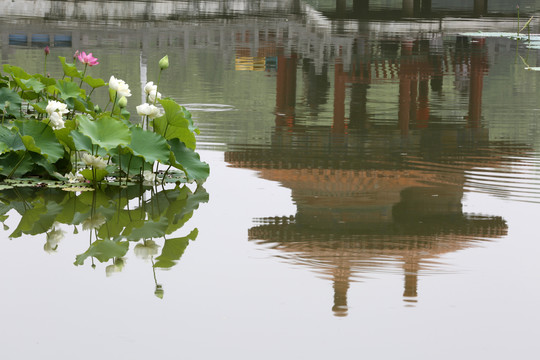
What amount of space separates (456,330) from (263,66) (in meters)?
14.8

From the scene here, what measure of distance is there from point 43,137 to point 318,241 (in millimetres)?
2420

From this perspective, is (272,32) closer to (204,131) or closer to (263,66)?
(263,66)

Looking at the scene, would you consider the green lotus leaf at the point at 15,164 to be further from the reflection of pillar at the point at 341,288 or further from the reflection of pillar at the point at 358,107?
the reflection of pillar at the point at 358,107

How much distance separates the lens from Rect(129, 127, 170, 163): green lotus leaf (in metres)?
7.15

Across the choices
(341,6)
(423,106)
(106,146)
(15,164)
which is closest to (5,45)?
(423,106)

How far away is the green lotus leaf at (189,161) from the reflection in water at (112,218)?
0.12 metres

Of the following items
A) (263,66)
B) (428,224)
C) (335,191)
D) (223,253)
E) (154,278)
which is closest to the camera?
(154,278)

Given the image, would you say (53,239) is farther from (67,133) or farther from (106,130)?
(67,133)

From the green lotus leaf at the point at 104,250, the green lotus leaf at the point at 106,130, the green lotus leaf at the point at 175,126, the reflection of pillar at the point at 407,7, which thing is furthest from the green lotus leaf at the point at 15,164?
the reflection of pillar at the point at 407,7

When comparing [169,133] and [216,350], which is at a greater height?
[169,133]

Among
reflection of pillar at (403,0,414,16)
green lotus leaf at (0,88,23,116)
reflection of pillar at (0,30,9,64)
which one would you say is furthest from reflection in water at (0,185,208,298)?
reflection of pillar at (403,0,414,16)

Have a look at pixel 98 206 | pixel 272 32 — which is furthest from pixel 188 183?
pixel 272 32

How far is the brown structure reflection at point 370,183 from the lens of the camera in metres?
5.68

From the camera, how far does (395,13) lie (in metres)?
35.0
